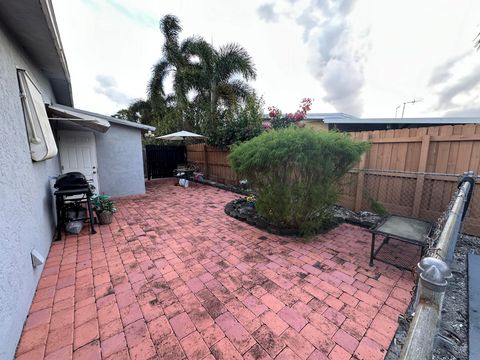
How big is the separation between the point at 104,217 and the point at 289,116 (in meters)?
6.71

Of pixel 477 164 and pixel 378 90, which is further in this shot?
pixel 378 90

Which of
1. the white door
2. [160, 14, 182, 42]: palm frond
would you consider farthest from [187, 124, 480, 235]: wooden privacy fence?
[160, 14, 182, 42]: palm frond

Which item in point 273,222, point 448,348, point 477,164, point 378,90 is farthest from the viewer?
point 378,90

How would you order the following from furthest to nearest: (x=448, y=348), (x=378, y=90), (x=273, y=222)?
(x=378, y=90) < (x=273, y=222) < (x=448, y=348)

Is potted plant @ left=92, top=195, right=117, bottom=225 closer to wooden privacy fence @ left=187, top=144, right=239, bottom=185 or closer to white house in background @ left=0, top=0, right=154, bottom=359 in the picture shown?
white house in background @ left=0, top=0, right=154, bottom=359

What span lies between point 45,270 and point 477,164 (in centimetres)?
731

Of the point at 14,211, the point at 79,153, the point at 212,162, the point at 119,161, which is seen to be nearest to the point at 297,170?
the point at 14,211

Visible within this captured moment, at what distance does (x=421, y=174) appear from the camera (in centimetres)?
420

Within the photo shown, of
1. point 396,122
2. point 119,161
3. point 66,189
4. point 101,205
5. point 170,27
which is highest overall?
point 170,27

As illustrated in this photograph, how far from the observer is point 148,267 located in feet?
9.69

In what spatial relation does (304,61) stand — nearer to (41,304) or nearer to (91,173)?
(91,173)

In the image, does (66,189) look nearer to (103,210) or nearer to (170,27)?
(103,210)

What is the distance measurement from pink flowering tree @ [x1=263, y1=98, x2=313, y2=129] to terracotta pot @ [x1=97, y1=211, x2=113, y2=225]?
6.08 meters

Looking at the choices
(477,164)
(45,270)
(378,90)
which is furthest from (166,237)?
(378,90)
